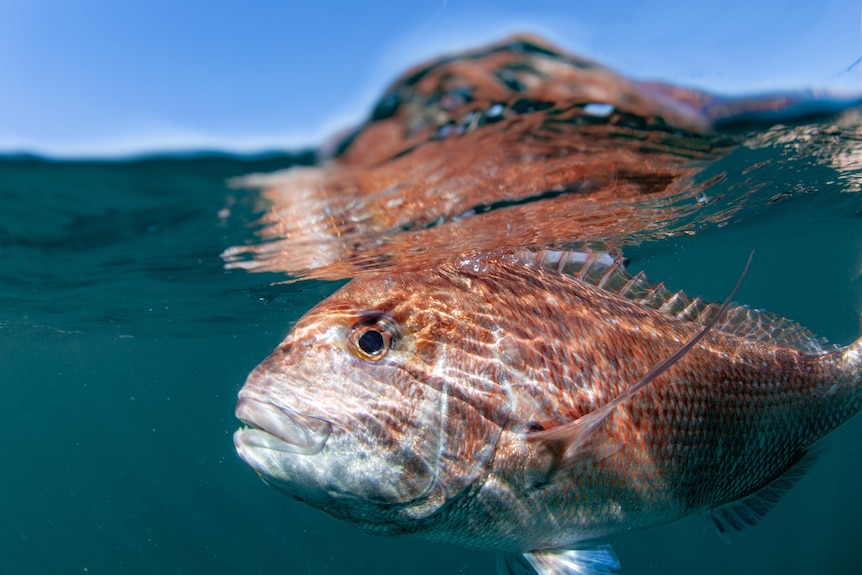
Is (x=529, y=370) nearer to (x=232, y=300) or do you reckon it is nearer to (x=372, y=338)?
(x=372, y=338)

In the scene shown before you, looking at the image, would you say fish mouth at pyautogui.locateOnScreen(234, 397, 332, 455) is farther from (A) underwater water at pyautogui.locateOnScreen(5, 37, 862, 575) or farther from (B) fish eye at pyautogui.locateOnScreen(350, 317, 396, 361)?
(A) underwater water at pyautogui.locateOnScreen(5, 37, 862, 575)

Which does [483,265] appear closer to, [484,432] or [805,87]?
[484,432]

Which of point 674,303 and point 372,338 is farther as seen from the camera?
point 674,303

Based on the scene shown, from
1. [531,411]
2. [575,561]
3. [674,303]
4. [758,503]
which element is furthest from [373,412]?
[758,503]

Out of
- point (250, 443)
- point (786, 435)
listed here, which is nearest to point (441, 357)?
point (250, 443)

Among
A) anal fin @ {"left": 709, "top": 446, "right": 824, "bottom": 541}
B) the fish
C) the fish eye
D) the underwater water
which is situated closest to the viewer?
the fish

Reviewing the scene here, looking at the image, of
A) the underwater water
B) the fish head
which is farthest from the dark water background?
the fish head

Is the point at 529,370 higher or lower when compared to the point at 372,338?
lower
